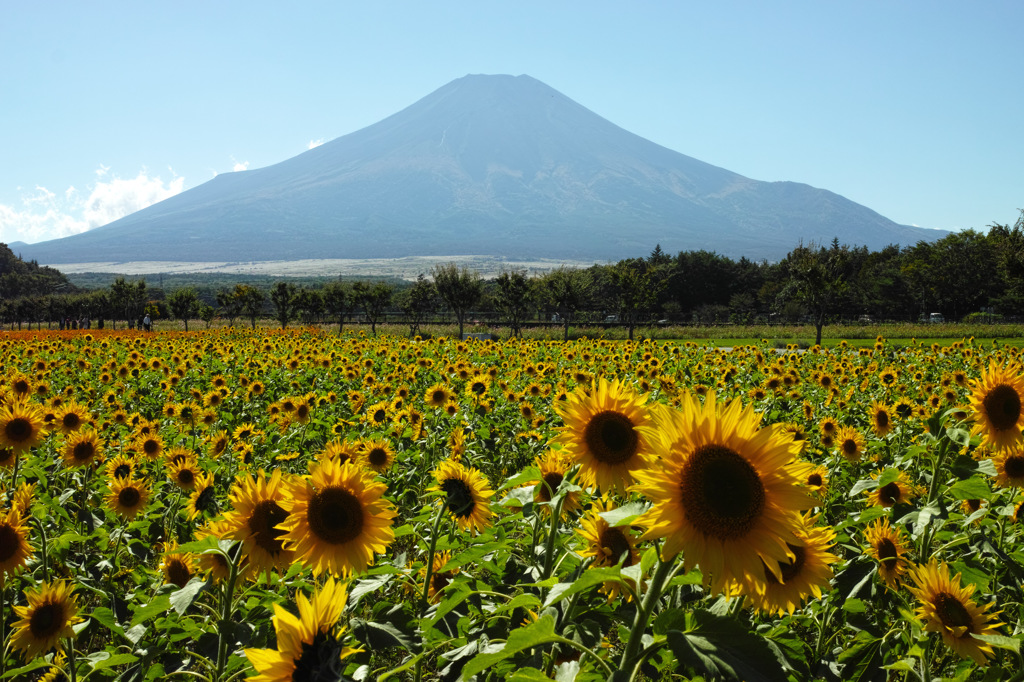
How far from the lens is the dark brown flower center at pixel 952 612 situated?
223 centimetres

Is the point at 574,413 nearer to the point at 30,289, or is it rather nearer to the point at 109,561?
the point at 109,561

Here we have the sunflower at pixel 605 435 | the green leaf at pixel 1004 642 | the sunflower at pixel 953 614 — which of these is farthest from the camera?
the sunflower at pixel 953 614

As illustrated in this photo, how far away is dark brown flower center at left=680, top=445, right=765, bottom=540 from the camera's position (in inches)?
55.0

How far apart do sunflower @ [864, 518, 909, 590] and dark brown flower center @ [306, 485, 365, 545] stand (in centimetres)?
210

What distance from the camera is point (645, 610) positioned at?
4.71ft

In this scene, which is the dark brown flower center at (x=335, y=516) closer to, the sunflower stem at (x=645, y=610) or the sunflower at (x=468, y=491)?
the sunflower at (x=468, y=491)

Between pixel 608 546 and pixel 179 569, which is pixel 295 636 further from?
pixel 179 569

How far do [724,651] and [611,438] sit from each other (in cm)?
84

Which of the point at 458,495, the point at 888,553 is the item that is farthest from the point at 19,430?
the point at 888,553

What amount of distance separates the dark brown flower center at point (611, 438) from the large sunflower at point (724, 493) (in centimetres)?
56

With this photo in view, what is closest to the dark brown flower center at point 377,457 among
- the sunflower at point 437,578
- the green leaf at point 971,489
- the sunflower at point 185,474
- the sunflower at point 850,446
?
the sunflower at point 185,474

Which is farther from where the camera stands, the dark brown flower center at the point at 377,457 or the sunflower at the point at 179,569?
the dark brown flower center at the point at 377,457

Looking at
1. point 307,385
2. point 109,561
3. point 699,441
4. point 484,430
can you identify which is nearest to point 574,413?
point 699,441

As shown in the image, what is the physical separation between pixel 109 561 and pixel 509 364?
8.87 m
